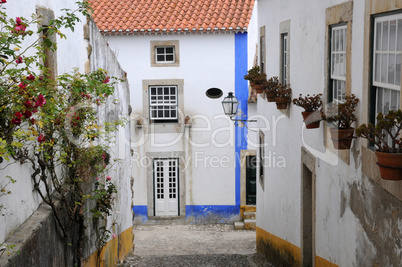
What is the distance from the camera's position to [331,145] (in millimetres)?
6586

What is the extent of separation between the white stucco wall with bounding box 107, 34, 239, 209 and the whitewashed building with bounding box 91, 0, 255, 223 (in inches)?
1.3

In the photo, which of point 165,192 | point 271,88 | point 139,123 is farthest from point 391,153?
point 165,192

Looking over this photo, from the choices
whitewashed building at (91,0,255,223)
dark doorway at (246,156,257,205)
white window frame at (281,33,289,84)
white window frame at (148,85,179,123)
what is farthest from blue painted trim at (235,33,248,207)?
white window frame at (281,33,289,84)

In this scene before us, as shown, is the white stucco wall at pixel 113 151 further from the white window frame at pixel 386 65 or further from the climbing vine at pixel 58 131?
the white window frame at pixel 386 65

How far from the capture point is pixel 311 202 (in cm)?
841

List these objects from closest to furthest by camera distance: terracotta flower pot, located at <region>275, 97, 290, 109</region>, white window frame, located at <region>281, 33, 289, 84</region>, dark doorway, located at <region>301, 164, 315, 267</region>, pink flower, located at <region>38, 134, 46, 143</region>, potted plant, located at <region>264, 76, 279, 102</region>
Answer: pink flower, located at <region>38, 134, 46, 143</region> < dark doorway, located at <region>301, 164, 315, 267</region> < terracotta flower pot, located at <region>275, 97, 290, 109</region> < potted plant, located at <region>264, 76, 279, 102</region> < white window frame, located at <region>281, 33, 289, 84</region>

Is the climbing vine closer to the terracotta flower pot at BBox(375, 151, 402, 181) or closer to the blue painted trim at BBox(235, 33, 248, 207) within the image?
the terracotta flower pot at BBox(375, 151, 402, 181)

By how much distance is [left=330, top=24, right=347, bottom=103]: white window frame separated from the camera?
20.5ft

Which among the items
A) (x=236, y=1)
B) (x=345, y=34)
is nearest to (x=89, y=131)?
(x=345, y=34)

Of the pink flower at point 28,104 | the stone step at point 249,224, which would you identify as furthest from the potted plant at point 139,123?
the pink flower at point 28,104

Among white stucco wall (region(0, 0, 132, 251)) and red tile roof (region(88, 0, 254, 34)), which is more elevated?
red tile roof (region(88, 0, 254, 34))

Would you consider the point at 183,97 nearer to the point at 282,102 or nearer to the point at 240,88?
the point at 240,88

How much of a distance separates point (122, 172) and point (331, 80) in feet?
20.3

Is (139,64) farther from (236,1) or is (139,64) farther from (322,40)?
(322,40)
